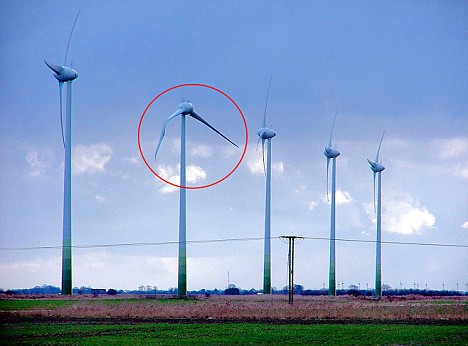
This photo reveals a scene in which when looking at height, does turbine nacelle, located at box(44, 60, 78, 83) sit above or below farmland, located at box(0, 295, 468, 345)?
above

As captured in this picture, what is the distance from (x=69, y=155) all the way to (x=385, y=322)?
173ft

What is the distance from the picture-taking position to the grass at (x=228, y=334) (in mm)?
59188

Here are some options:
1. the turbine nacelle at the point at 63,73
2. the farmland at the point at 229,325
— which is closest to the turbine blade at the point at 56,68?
the turbine nacelle at the point at 63,73

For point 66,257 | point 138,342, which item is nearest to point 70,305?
point 66,257

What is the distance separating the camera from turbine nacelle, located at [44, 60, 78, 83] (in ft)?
409

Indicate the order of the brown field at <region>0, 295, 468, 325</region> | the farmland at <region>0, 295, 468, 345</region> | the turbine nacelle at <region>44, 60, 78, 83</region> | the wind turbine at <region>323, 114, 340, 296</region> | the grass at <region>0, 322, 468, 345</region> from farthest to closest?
the wind turbine at <region>323, 114, 340, 296</region> → the turbine nacelle at <region>44, 60, 78, 83</region> → the brown field at <region>0, 295, 468, 325</region> → the farmland at <region>0, 295, 468, 345</region> → the grass at <region>0, 322, 468, 345</region>

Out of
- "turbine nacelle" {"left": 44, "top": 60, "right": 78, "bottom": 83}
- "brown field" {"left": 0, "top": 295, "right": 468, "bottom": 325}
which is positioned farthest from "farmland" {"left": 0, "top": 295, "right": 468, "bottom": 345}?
"turbine nacelle" {"left": 44, "top": 60, "right": 78, "bottom": 83}

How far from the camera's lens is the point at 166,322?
79.2 metres

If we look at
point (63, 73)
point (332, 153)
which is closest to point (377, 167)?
point (332, 153)

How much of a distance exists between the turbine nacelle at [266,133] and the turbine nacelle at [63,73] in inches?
1430

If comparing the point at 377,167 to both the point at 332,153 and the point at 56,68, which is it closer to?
the point at 332,153

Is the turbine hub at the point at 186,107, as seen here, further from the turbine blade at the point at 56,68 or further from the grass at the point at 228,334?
the grass at the point at 228,334

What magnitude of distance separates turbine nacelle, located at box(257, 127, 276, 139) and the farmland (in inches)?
2033

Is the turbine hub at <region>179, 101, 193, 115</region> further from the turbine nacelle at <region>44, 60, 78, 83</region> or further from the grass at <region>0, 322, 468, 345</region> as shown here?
the grass at <region>0, 322, 468, 345</region>
